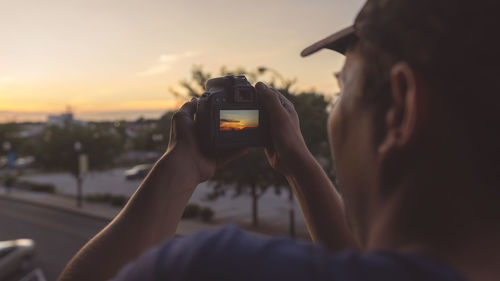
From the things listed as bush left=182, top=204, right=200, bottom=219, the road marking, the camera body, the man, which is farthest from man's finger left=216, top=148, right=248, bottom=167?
bush left=182, top=204, right=200, bottom=219

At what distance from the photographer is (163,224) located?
885 mm

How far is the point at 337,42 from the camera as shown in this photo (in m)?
0.87

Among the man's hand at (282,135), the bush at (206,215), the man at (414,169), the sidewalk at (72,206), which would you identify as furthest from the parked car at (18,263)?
the man at (414,169)

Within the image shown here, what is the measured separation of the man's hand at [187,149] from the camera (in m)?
1.04

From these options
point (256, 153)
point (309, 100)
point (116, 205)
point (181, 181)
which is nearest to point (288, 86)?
point (309, 100)

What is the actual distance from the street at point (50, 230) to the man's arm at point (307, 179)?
10994 mm

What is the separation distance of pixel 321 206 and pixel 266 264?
55cm

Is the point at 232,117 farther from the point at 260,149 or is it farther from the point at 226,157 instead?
the point at 260,149

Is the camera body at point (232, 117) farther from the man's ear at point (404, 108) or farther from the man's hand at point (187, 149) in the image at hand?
the man's ear at point (404, 108)

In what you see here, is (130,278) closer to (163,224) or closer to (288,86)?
(163,224)

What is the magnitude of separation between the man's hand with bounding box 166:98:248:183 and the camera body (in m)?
0.04

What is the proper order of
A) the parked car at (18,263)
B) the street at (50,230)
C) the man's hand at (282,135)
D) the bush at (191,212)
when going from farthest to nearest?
the bush at (191,212) < the street at (50,230) < the parked car at (18,263) < the man's hand at (282,135)

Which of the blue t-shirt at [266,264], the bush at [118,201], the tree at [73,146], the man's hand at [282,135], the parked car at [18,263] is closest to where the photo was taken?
the blue t-shirt at [266,264]

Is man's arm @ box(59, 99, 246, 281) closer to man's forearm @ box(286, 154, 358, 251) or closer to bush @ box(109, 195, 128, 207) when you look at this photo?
man's forearm @ box(286, 154, 358, 251)
